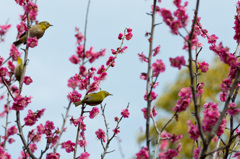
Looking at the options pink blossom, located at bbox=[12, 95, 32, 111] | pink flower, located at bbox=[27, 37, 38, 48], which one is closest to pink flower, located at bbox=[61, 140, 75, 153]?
pink blossom, located at bbox=[12, 95, 32, 111]

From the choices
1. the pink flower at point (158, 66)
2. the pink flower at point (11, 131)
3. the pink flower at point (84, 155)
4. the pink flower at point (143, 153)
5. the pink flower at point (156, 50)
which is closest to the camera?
the pink flower at point (143, 153)

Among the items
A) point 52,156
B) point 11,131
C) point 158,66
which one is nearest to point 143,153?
point 158,66

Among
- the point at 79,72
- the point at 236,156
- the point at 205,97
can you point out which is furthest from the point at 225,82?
the point at 205,97

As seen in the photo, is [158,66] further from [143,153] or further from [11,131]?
[11,131]

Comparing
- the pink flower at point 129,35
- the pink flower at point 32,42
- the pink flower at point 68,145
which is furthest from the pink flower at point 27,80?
the pink flower at point 129,35

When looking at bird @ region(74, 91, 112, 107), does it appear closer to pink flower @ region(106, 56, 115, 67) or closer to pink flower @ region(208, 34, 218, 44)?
pink flower @ region(106, 56, 115, 67)

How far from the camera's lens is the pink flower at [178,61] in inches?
83.9

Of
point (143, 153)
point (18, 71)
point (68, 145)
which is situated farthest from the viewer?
point (18, 71)

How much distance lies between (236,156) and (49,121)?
1.79 m

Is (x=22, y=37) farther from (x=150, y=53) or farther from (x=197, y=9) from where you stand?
(x=197, y=9)

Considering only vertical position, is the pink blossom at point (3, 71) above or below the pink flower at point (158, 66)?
above

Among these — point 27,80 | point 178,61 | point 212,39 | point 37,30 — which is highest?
point 37,30

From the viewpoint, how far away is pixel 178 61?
214cm

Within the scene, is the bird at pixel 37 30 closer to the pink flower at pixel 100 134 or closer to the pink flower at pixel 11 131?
the pink flower at pixel 100 134
